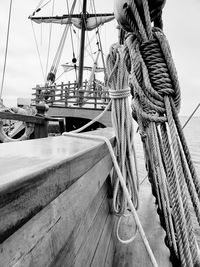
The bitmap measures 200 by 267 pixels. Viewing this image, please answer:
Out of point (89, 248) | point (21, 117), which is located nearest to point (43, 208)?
point (89, 248)

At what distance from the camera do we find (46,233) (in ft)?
1.29

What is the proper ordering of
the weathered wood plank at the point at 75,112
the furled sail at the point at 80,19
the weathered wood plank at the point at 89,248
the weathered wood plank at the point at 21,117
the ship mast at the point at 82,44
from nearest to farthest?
the weathered wood plank at the point at 89,248
the weathered wood plank at the point at 21,117
the weathered wood plank at the point at 75,112
the ship mast at the point at 82,44
the furled sail at the point at 80,19

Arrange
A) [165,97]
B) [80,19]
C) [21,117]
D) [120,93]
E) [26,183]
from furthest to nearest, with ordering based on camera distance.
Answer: [80,19], [21,117], [120,93], [165,97], [26,183]

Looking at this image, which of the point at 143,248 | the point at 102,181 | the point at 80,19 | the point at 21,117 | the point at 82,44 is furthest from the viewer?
the point at 80,19

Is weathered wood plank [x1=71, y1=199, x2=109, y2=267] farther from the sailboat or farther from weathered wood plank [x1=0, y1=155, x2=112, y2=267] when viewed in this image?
weathered wood plank [x1=0, y1=155, x2=112, y2=267]

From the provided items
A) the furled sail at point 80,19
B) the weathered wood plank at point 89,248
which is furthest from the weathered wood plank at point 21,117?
the furled sail at point 80,19

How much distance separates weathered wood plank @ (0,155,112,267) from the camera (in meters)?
0.30

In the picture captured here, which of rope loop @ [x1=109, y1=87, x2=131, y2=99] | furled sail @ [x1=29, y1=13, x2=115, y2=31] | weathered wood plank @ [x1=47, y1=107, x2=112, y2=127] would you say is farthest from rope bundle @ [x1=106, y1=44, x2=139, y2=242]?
furled sail @ [x1=29, y1=13, x2=115, y2=31]

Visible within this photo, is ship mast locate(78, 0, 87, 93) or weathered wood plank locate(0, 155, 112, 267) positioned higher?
ship mast locate(78, 0, 87, 93)

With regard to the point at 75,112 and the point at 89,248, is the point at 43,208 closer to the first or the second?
the point at 89,248

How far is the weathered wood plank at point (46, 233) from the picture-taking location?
0.98 feet

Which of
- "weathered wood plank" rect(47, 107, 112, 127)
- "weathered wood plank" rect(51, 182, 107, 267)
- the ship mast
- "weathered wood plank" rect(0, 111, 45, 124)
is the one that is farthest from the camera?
the ship mast

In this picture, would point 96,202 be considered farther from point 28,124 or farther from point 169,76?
point 28,124

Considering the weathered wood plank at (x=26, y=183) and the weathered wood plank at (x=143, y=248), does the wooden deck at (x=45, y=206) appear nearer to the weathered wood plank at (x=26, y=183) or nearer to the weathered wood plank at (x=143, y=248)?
the weathered wood plank at (x=26, y=183)
